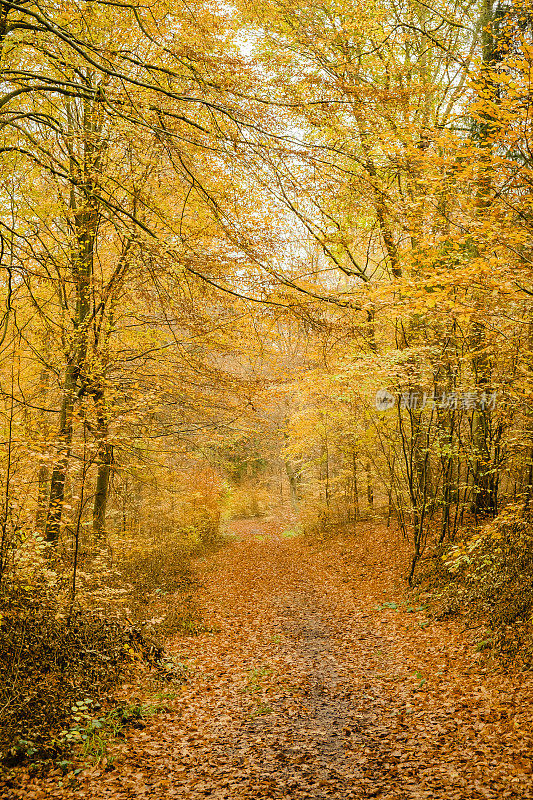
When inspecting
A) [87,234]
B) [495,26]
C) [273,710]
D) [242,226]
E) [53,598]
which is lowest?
[273,710]

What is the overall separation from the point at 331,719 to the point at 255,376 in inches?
218

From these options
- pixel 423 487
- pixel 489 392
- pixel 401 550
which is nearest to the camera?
pixel 489 392

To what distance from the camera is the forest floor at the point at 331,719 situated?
457cm

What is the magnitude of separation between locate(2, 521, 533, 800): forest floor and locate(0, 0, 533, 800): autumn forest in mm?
39

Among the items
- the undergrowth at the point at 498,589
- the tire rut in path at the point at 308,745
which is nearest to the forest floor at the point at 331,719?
the tire rut in path at the point at 308,745

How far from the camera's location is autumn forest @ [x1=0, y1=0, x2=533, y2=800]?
523 centimetres

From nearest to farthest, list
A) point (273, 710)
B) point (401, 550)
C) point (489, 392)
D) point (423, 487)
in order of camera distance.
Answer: point (273, 710)
point (489, 392)
point (423, 487)
point (401, 550)

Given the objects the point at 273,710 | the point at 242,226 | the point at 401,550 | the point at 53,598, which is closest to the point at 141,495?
the point at 401,550

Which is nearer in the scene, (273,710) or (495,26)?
(273,710)

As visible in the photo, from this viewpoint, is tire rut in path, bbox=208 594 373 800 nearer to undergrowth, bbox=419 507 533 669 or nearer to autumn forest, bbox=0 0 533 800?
autumn forest, bbox=0 0 533 800

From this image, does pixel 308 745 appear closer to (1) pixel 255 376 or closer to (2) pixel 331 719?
(2) pixel 331 719

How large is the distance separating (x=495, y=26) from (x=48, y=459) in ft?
39.3

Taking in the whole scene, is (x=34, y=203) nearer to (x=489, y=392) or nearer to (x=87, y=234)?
(x=87, y=234)

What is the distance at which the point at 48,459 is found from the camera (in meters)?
6.59
